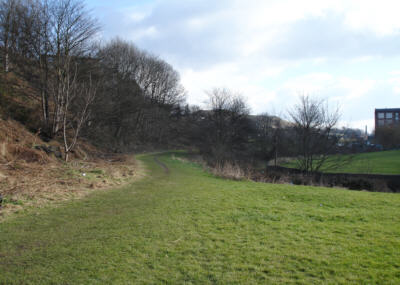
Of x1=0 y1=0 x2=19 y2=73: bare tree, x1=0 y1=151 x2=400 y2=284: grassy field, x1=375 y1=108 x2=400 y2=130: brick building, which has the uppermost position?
x1=375 y1=108 x2=400 y2=130: brick building

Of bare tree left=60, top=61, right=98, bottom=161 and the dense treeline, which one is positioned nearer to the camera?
bare tree left=60, top=61, right=98, bottom=161

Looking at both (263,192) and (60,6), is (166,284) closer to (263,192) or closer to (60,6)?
(263,192)

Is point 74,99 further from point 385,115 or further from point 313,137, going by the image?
point 385,115

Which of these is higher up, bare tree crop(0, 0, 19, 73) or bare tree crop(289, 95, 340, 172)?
bare tree crop(0, 0, 19, 73)

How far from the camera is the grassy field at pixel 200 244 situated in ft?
12.9

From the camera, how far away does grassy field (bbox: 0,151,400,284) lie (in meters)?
3.94

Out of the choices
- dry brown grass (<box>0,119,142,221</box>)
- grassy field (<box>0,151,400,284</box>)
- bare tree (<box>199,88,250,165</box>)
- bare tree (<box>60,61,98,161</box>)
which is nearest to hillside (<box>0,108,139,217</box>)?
dry brown grass (<box>0,119,142,221</box>)

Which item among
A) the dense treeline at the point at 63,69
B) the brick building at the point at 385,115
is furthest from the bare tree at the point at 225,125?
the brick building at the point at 385,115

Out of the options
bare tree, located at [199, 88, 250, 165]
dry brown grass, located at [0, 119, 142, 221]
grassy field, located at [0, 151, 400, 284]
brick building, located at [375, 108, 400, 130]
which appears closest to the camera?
grassy field, located at [0, 151, 400, 284]

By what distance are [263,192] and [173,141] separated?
179ft

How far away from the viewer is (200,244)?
5188mm

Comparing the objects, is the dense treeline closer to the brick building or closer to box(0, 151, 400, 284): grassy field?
box(0, 151, 400, 284): grassy field

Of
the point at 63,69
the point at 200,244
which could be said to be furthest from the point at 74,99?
the point at 200,244

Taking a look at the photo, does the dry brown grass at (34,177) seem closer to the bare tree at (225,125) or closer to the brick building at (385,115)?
the bare tree at (225,125)
